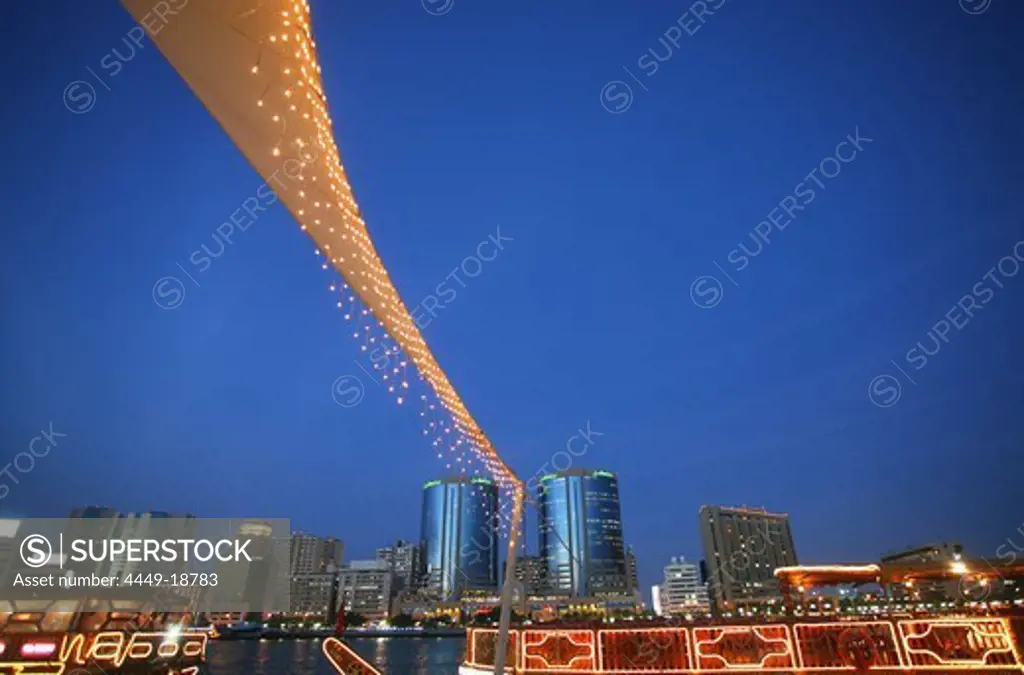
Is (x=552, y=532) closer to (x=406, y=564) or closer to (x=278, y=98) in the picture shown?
(x=406, y=564)

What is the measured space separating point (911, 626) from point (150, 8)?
12.4 metres

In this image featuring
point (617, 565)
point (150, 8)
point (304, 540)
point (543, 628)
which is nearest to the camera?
point (150, 8)

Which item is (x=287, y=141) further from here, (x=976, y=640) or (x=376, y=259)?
(x=976, y=640)

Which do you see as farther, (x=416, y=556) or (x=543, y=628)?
(x=416, y=556)

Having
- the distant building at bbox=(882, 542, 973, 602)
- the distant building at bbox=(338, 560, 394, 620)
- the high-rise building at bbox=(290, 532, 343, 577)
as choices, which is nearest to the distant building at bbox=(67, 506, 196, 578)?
the distant building at bbox=(882, 542, 973, 602)

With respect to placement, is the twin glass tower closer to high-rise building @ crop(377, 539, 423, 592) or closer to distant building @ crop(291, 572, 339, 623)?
high-rise building @ crop(377, 539, 423, 592)

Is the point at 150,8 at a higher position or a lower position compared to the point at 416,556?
lower

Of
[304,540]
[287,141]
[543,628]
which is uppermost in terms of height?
[304,540]

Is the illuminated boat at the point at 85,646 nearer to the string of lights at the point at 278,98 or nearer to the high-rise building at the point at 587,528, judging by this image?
the string of lights at the point at 278,98

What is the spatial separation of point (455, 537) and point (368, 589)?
83.8 ft

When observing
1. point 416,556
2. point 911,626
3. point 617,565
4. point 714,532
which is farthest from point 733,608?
point 911,626

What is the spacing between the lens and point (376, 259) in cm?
569

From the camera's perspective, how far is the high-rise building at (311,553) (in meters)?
155

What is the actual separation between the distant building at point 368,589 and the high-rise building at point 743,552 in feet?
250
